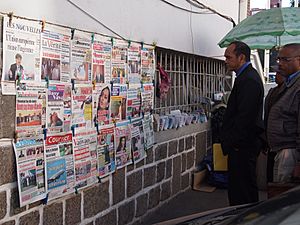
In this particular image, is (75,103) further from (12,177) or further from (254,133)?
(254,133)

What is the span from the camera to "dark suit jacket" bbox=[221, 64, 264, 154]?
4500 mm

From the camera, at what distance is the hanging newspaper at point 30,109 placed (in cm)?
316

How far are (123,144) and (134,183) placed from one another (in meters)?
0.54

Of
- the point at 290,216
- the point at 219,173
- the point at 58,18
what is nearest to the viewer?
the point at 290,216

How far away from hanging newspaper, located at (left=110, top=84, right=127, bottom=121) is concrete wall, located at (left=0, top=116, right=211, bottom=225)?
1.82 ft

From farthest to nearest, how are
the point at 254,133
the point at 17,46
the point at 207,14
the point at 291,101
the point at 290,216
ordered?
the point at 207,14 → the point at 254,133 → the point at 291,101 → the point at 17,46 → the point at 290,216

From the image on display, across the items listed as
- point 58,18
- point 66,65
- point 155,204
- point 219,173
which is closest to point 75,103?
point 66,65

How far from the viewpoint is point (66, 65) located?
367 centimetres

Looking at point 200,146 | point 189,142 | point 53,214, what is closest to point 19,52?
point 53,214

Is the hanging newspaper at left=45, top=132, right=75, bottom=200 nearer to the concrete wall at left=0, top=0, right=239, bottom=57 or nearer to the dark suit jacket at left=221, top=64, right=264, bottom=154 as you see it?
the concrete wall at left=0, top=0, right=239, bottom=57

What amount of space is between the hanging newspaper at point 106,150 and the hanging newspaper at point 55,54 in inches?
30.5

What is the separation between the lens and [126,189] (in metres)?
4.73

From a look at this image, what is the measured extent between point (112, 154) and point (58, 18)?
57.6 inches

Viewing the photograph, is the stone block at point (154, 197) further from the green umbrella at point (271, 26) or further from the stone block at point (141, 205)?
the green umbrella at point (271, 26)
